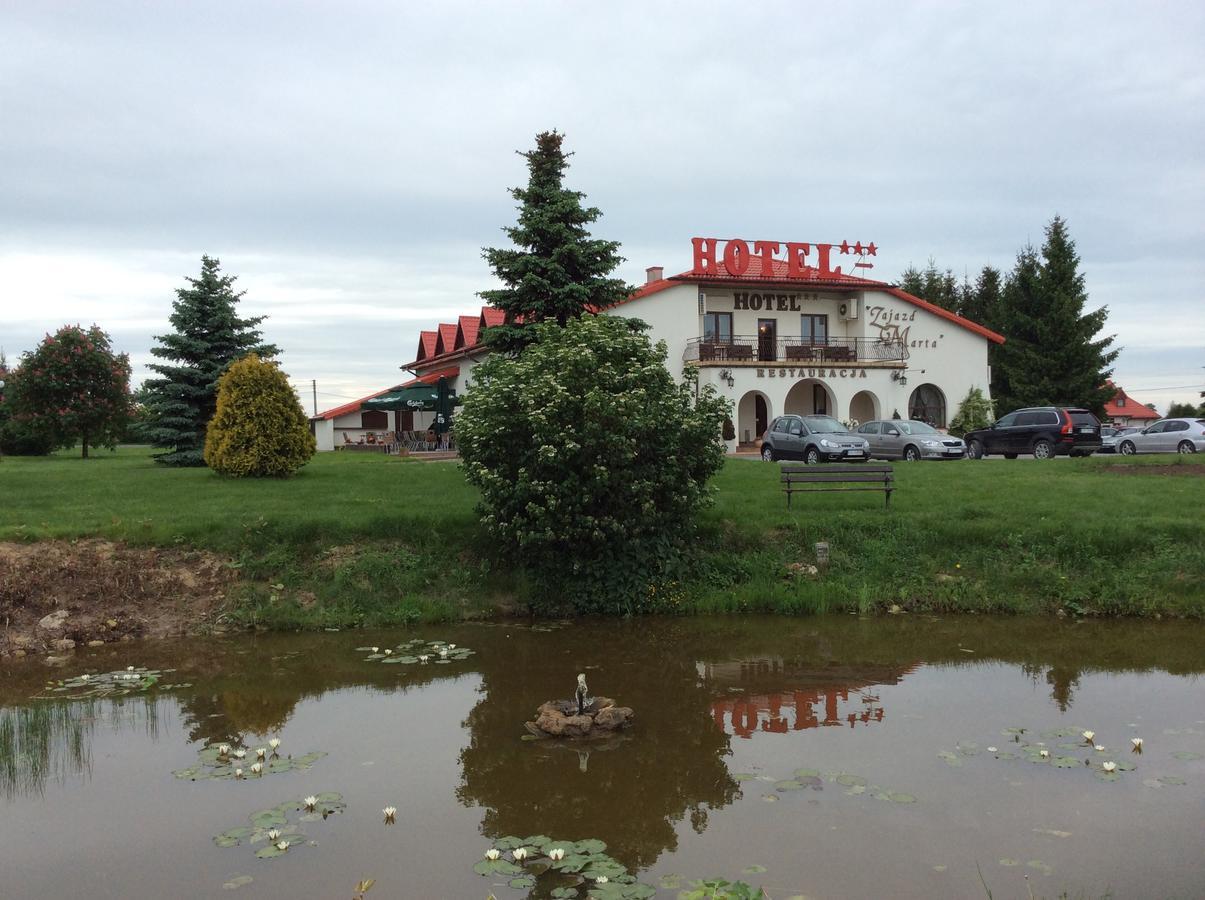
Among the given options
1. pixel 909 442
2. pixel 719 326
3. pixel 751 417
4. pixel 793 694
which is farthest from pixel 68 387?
pixel 793 694

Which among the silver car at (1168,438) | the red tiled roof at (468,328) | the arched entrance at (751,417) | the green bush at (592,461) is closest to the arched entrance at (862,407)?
the arched entrance at (751,417)

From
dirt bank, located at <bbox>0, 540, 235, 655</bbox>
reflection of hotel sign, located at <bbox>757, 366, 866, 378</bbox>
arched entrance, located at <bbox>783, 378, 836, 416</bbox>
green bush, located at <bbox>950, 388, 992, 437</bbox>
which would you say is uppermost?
reflection of hotel sign, located at <bbox>757, 366, 866, 378</bbox>

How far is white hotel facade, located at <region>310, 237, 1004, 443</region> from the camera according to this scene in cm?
3809

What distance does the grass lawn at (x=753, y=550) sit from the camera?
42.1 ft

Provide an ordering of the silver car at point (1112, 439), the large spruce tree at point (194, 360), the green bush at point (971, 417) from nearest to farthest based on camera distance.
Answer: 1. the large spruce tree at point (194, 360)
2. the silver car at point (1112, 439)
3. the green bush at point (971, 417)

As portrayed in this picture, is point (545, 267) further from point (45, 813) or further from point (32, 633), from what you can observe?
point (45, 813)

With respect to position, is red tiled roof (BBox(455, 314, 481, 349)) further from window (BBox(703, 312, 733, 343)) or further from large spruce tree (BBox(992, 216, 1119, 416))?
large spruce tree (BBox(992, 216, 1119, 416))

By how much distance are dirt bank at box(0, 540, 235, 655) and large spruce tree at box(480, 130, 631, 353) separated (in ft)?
32.5

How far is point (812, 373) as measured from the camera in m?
→ 38.9

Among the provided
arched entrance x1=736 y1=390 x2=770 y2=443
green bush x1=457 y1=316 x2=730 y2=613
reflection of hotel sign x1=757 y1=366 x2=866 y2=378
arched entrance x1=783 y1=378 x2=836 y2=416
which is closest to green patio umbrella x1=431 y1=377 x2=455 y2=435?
reflection of hotel sign x1=757 y1=366 x2=866 y2=378

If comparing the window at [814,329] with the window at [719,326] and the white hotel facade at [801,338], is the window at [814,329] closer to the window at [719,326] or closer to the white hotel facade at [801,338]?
the white hotel facade at [801,338]

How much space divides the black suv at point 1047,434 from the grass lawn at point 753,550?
1039 centimetres

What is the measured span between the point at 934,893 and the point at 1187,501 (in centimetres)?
1352

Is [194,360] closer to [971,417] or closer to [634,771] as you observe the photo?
[634,771]
